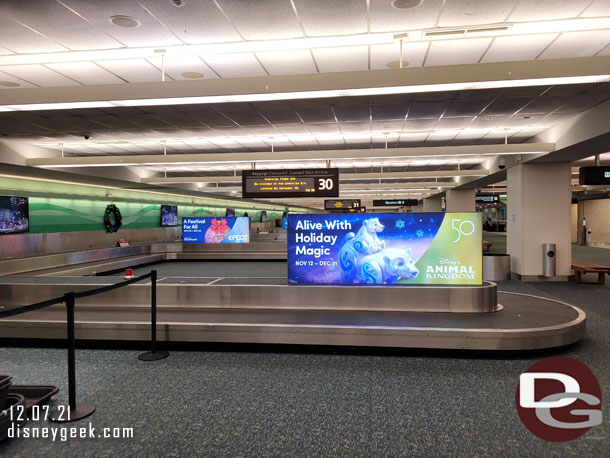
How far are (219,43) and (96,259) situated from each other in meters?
12.1

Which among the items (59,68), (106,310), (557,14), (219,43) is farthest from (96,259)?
(557,14)

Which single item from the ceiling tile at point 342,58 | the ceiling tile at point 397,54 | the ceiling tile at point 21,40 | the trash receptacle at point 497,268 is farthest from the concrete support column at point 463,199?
the ceiling tile at point 21,40

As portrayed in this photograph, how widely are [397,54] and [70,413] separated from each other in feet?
18.0

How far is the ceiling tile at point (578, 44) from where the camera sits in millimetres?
4512

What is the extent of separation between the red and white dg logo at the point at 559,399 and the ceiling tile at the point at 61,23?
5.55m

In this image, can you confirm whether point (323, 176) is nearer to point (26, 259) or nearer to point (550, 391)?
point (550, 391)

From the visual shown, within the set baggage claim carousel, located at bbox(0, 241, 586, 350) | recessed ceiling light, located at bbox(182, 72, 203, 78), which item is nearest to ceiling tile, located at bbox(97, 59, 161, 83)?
recessed ceiling light, located at bbox(182, 72, 203, 78)

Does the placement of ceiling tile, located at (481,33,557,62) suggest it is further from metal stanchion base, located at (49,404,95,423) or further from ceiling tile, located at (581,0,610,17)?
metal stanchion base, located at (49,404,95,423)

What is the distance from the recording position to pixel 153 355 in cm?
505

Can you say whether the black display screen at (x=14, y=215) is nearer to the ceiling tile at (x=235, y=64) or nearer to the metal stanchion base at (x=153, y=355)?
the metal stanchion base at (x=153, y=355)

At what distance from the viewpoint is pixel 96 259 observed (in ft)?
46.5

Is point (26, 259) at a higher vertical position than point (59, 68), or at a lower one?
lower

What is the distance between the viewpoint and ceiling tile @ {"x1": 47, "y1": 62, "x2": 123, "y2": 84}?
5312 millimetres

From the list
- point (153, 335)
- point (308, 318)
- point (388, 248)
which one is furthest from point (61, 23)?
point (388, 248)
